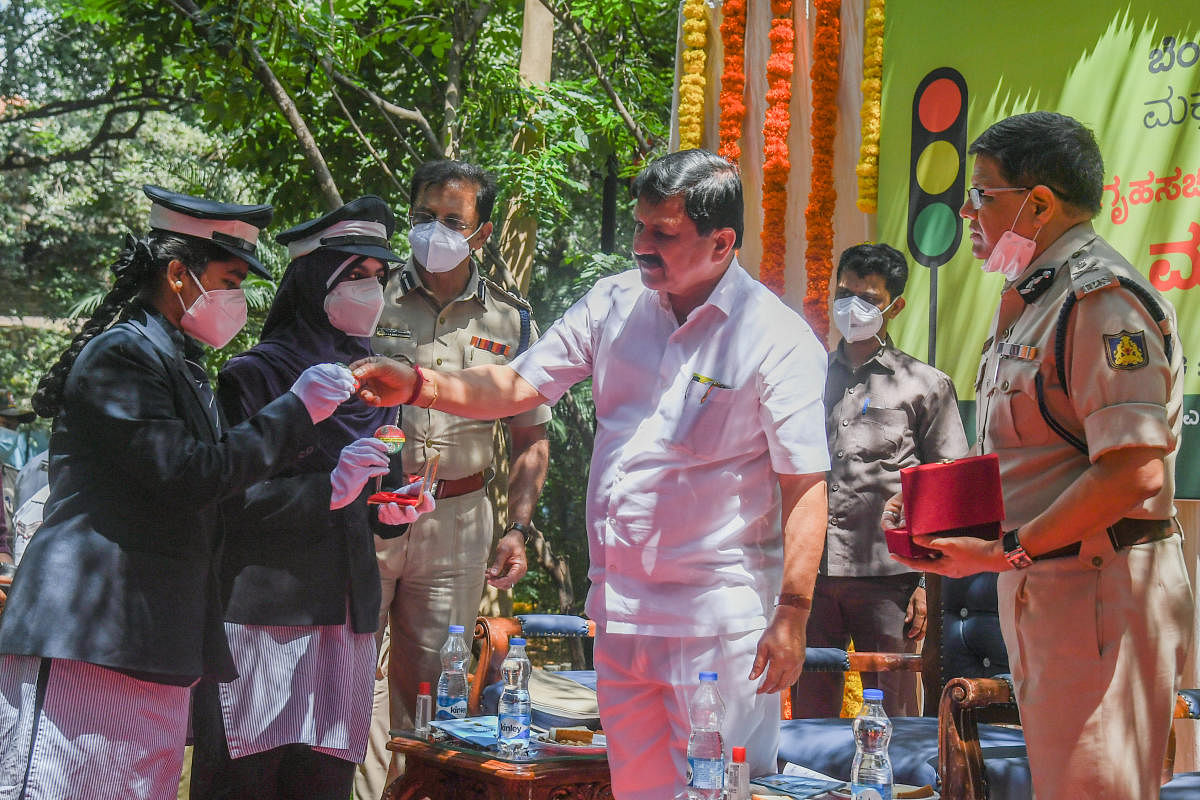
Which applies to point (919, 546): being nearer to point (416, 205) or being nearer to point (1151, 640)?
point (1151, 640)

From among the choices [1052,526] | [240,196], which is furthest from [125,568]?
[240,196]

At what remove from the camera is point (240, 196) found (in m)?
16.3

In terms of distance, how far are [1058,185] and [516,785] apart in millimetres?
2144

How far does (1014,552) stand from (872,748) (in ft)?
3.38

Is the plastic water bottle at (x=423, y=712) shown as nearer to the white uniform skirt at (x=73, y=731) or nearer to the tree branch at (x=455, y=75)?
the white uniform skirt at (x=73, y=731)

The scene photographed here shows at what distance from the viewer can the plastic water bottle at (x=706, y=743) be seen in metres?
2.61

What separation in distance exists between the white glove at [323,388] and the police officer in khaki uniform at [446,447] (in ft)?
4.34

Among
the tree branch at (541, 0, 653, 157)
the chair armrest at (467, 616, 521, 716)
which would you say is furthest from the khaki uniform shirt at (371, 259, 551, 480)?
the tree branch at (541, 0, 653, 157)

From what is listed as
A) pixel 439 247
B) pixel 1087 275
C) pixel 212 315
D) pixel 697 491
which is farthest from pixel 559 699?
pixel 1087 275

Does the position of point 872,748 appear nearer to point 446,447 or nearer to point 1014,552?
point 1014,552

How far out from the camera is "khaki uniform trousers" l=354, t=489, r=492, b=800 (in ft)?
13.8

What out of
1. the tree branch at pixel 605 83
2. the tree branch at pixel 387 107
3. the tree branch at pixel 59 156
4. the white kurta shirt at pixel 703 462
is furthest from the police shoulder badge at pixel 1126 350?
the tree branch at pixel 59 156

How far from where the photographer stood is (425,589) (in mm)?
4242

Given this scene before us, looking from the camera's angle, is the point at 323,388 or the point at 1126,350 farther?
the point at 323,388
